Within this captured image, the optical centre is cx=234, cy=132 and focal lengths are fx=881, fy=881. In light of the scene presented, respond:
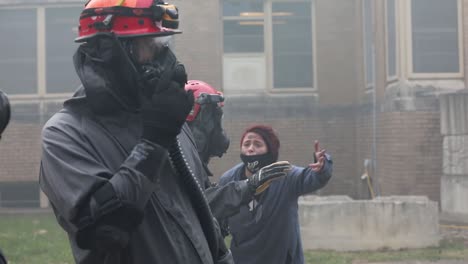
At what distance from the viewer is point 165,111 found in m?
2.99

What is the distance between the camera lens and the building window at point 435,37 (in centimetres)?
1441

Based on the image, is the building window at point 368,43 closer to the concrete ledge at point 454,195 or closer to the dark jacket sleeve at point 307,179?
the concrete ledge at point 454,195

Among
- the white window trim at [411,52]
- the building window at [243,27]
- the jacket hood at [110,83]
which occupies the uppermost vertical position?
the building window at [243,27]

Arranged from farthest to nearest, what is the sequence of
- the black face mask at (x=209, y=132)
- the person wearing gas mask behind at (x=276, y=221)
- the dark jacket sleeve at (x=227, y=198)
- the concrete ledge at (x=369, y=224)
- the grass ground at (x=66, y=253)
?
the concrete ledge at (x=369, y=224) → the grass ground at (x=66, y=253) → the person wearing gas mask behind at (x=276, y=221) → the black face mask at (x=209, y=132) → the dark jacket sleeve at (x=227, y=198)

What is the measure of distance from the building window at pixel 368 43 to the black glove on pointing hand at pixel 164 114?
13.2 meters

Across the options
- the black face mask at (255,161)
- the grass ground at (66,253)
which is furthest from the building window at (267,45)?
the black face mask at (255,161)

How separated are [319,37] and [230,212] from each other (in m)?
12.6

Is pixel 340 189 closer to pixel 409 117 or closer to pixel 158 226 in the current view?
pixel 409 117

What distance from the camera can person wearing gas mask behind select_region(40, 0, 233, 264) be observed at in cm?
289

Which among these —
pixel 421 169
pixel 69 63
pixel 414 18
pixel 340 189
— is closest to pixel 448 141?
pixel 421 169

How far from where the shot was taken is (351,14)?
56.4 ft

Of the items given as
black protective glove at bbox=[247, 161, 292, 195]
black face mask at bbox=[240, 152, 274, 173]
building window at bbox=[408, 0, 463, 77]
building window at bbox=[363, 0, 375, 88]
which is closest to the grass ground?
building window at bbox=[408, 0, 463, 77]

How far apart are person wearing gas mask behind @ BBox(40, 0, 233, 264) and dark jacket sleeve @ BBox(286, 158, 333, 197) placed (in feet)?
7.91

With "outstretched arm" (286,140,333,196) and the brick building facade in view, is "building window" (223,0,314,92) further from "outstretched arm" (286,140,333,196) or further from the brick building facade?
"outstretched arm" (286,140,333,196)
